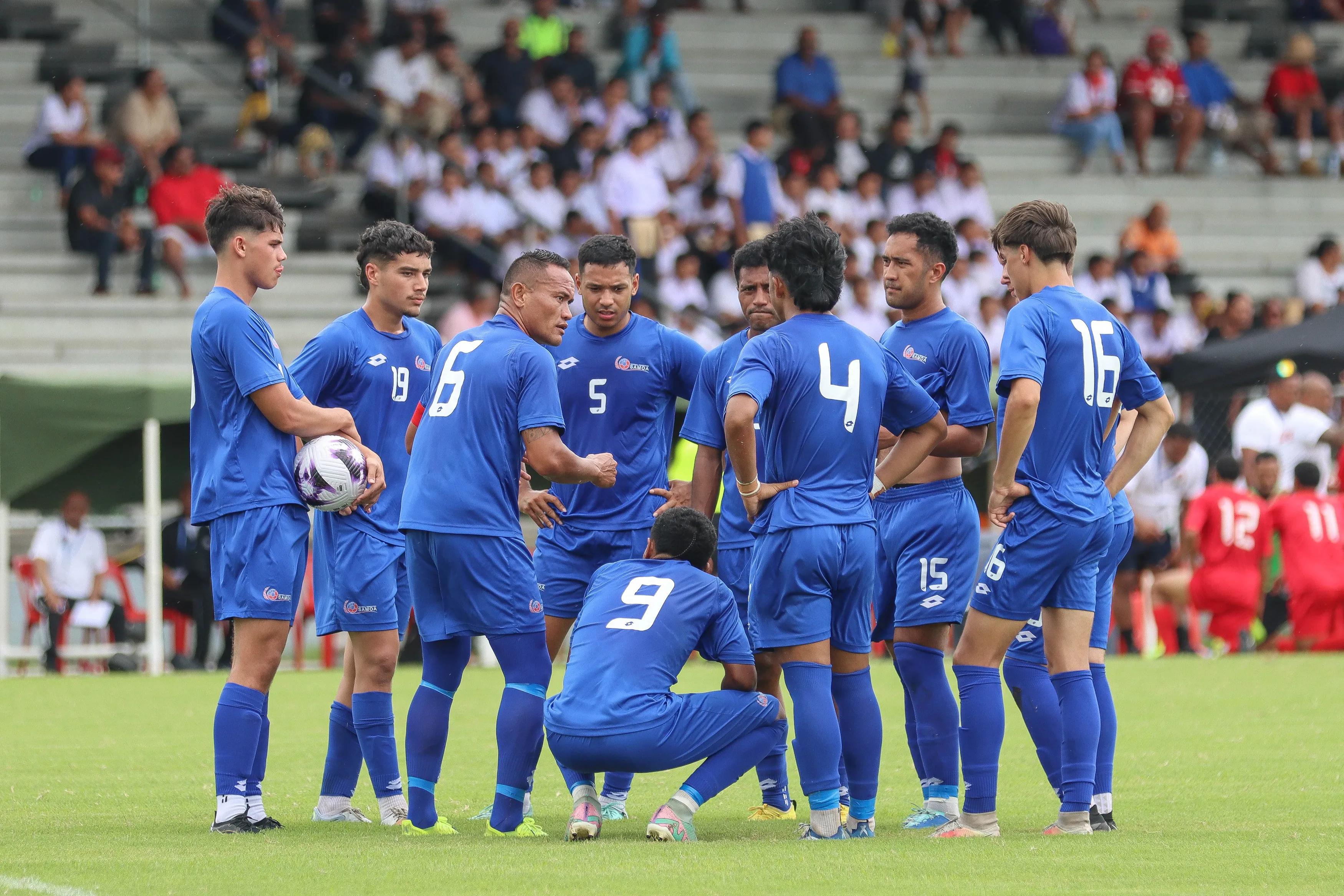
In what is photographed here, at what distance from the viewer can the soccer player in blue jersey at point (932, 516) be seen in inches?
277

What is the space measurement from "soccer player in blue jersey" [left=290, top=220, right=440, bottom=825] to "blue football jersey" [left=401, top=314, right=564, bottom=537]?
0.48 metres

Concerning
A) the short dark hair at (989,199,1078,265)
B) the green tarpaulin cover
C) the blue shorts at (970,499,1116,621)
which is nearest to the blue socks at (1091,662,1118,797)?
the blue shorts at (970,499,1116,621)

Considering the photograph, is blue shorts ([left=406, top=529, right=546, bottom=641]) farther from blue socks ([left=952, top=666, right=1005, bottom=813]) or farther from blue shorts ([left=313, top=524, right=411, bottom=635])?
blue socks ([left=952, top=666, right=1005, bottom=813])

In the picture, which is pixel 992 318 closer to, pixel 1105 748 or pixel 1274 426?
pixel 1274 426

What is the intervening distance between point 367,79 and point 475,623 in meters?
16.2

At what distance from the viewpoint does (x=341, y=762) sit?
7395 millimetres

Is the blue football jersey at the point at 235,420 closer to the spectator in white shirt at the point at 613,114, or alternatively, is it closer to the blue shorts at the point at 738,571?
the blue shorts at the point at 738,571

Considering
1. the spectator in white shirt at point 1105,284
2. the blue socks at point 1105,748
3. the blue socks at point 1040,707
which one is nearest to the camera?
the blue socks at point 1105,748

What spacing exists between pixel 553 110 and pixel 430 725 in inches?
631

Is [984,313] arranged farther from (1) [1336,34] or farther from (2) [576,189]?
(1) [1336,34]

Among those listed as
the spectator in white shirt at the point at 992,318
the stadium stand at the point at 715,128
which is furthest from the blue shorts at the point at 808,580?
the spectator in white shirt at the point at 992,318

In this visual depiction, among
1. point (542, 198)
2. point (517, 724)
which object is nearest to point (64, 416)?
point (542, 198)

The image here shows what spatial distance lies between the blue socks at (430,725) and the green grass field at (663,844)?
175 mm

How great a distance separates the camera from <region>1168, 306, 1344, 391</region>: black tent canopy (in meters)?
18.1
